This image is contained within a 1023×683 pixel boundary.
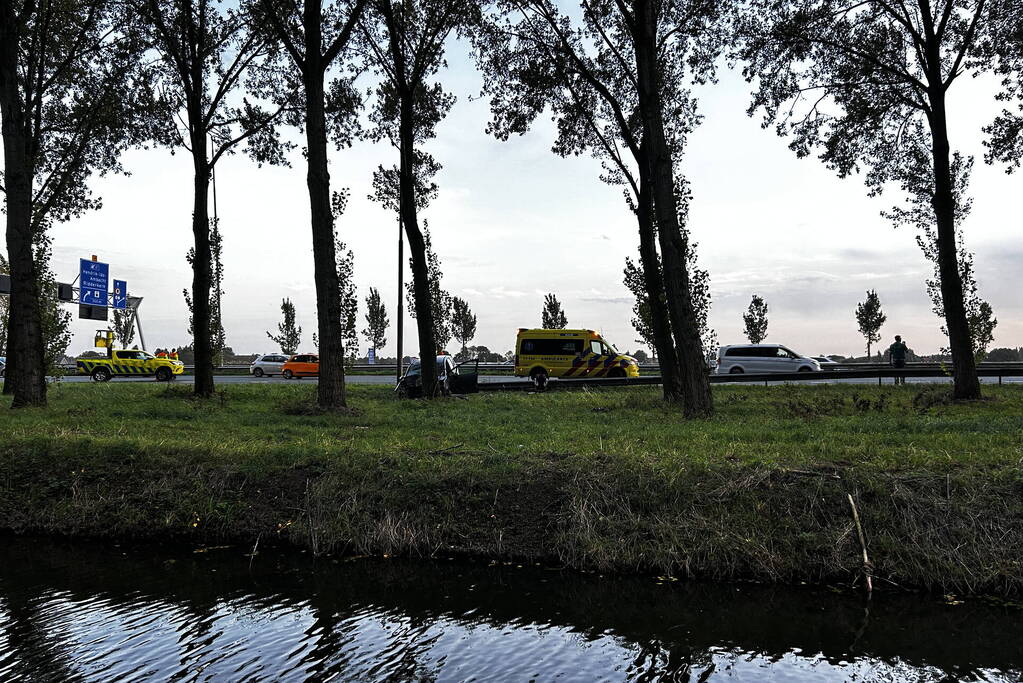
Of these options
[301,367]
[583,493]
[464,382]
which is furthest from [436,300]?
[583,493]

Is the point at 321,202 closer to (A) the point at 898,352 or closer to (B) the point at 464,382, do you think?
(B) the point at 464,382

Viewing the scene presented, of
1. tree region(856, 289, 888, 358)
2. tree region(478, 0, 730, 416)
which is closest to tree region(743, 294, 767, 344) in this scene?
tree region(856, 289, 888, 358)

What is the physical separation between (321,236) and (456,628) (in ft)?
40.1

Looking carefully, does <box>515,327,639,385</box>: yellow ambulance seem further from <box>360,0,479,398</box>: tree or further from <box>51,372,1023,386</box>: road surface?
<box>360,0,479,398</box>: tree

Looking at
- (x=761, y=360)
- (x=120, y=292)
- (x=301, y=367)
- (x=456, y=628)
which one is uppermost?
(x=120, y=292)

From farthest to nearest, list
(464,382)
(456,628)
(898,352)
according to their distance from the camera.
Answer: (898,352), (464,382), (456,628)

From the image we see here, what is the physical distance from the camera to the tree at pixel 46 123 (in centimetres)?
1576

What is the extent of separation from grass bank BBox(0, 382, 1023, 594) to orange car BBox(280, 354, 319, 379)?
31283 millimetres

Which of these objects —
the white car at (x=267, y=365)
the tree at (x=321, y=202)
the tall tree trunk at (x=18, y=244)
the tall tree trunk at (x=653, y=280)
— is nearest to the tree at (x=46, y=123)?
the tall tree trunk at (x=18, y=244)

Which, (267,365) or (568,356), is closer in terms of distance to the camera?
(568,356)

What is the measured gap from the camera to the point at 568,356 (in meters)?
35.2

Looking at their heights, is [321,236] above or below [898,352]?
above

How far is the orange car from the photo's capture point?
44094mm

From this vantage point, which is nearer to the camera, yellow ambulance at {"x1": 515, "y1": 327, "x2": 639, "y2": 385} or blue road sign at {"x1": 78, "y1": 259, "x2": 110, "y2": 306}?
yellow ambulance at {"x1": 515, "y1": 327, "x2": 639, "y2": 385}
